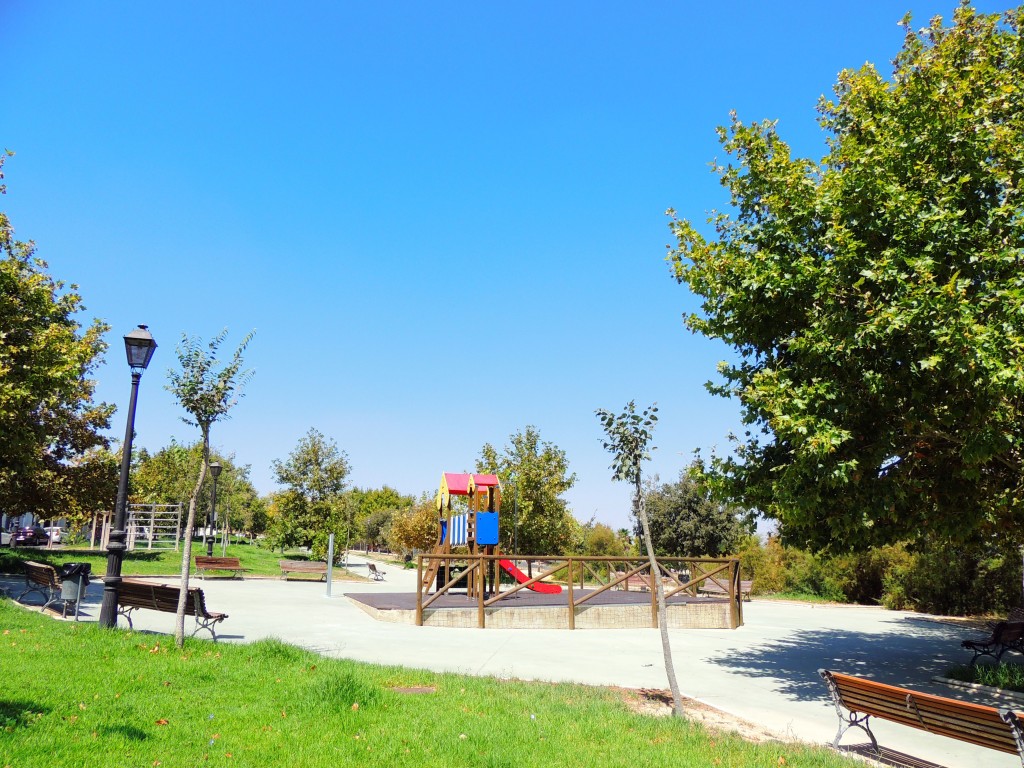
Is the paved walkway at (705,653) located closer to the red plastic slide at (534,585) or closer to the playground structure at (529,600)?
the playground structure at (529,600)

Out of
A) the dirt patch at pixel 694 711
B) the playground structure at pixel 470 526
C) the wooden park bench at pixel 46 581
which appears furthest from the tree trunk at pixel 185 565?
the playground structure at pixel 470 526

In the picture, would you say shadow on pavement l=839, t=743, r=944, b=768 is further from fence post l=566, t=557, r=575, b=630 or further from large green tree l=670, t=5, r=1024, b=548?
fence post l=566, t=557, r=575, b=630

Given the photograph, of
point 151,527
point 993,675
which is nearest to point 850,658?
point 993,675

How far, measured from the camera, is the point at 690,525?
33094 mm

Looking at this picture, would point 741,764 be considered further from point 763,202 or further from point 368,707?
point 763,202

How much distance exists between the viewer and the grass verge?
9312 mm

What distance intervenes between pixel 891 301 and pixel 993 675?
5.90 m

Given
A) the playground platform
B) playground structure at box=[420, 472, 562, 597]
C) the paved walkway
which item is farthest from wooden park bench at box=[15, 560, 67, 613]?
playground structure at box=[420, 472, 562, 597]

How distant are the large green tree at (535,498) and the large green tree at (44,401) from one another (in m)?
16.1

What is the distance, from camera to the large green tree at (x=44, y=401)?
51.1 feet

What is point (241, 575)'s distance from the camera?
89.0 ft

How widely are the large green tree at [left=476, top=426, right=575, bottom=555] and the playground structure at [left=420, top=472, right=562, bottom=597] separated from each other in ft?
29.2

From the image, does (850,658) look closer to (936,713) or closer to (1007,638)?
(1007,638)

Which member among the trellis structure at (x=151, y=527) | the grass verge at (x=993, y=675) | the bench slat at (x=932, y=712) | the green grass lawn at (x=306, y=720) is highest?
the trellis structure at (x=151, y=527)
